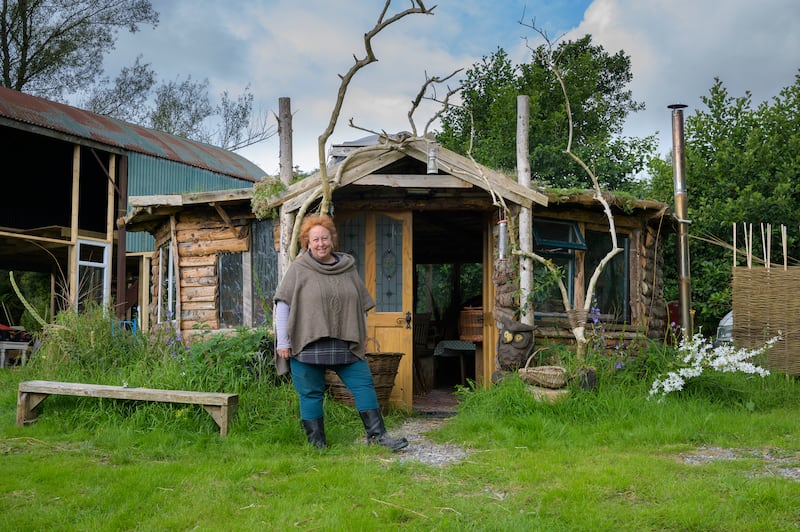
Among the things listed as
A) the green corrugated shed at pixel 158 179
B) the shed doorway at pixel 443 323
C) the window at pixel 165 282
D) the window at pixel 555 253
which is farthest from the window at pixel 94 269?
the window at pixel 555 253

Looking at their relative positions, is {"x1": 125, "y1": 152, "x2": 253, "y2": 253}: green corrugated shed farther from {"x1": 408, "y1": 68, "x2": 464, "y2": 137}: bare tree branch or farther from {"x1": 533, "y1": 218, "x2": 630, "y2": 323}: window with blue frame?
{"x1": 408, "y1": 68, "x2": 464, "y2": 137}: bare tree branch

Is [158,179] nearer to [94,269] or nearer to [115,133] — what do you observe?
[115,133]

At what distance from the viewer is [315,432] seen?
5.70 metres

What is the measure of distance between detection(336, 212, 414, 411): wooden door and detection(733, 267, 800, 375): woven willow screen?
499 centimetres

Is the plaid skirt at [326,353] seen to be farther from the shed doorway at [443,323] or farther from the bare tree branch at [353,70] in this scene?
the shed doorway at [443,323]

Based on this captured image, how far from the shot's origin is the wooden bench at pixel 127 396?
19.8 feet

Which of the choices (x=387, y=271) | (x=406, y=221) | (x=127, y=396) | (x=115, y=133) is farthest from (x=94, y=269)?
(x=127, y=396)

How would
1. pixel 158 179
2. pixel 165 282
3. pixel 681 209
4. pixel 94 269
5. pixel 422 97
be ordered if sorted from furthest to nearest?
1. pixel 158 179
2. pixel 94 269
3. pixel 165 282
4. pixel 681 209
5. pixel 422 97

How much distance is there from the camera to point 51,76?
23188 millimetres

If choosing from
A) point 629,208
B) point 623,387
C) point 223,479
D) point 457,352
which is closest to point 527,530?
point 223,479

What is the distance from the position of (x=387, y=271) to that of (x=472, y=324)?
6.80 feet

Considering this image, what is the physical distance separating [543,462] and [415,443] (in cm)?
144

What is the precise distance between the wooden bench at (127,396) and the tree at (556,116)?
→ 10335 millimetres

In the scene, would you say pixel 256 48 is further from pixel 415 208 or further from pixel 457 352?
pixel 457 352
